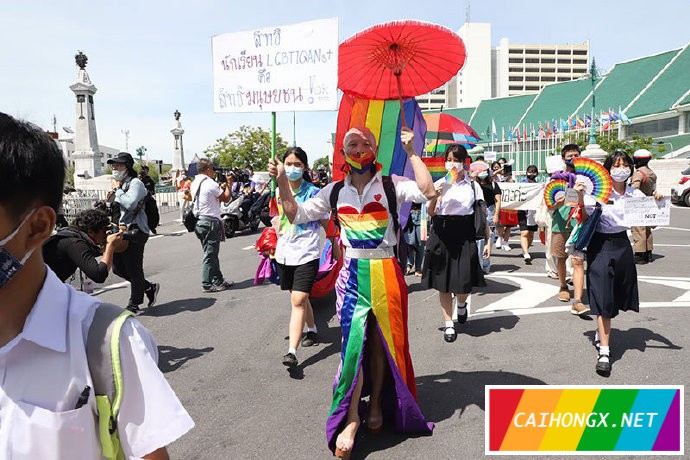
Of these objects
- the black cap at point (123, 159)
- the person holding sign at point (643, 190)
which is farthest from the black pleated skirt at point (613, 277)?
the black cap at point (123, 159)

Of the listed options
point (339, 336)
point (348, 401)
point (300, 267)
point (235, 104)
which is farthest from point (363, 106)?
point (339, 336)

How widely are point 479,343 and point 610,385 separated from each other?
1.33 m

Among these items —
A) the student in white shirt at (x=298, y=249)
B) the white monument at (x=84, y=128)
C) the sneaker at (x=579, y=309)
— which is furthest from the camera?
the white monument at (x=84, y=128)

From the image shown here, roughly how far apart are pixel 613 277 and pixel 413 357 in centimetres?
192

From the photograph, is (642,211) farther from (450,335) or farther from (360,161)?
(360,161)

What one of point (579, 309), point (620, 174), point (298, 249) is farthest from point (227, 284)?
point (620, 174)

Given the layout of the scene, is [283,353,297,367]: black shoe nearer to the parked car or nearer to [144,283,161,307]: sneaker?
[144,283,161,307]: sneaker

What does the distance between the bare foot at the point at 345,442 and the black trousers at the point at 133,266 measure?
4.17 meters

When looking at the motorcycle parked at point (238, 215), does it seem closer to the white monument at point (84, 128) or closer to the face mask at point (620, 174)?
the face mask at point (620, 174)

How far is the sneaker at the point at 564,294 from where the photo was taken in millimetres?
6422

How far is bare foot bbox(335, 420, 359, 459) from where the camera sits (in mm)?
2957

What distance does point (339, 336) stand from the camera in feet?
17.7

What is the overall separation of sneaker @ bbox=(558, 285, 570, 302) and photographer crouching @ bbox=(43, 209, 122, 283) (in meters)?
5.37

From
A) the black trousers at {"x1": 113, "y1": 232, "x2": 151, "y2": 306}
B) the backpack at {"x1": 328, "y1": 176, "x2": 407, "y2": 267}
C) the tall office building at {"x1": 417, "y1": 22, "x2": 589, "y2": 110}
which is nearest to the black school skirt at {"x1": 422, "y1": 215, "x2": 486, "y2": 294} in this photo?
the backpack at {"x1": 328, "y1": 176, "x2": 407, "y2": 267}
